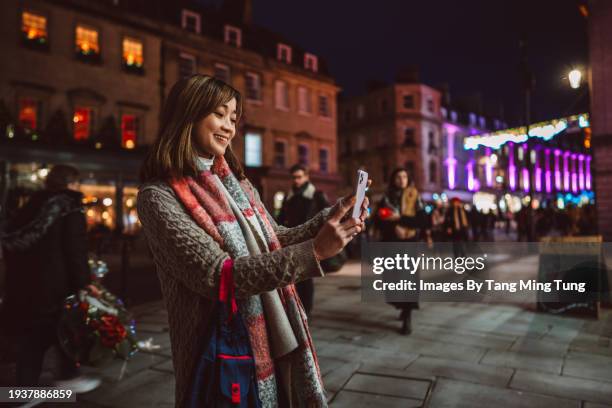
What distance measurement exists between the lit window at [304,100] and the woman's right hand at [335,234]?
28.6 m

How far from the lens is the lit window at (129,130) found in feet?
68.2

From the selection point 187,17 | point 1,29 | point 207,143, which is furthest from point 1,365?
point 187,17

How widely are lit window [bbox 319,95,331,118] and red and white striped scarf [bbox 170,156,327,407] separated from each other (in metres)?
29.9

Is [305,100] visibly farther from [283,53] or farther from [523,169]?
[523,169]

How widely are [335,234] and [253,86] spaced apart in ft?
88.0

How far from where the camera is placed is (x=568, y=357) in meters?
4.48

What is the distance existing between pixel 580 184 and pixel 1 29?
75.3m

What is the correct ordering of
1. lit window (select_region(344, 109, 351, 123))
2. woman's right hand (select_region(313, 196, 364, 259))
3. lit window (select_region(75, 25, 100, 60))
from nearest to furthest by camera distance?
woman's right hand (select_region(313, 196, 364, 259)), lit window (select_region(75, 25, 100, 60)), lit window (select_region(344, 109, 351, 123))

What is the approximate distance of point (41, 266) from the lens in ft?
11.3

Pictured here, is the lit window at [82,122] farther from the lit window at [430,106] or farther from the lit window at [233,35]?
the lit window at [430,106]

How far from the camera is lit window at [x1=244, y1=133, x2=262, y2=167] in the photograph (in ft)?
86.6

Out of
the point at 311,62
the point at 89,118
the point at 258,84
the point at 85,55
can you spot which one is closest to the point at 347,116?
the point at 311,62

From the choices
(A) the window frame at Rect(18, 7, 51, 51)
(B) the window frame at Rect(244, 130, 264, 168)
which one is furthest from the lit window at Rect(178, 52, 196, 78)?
(A) the window frame at Rect(18, 7, 51, 51)

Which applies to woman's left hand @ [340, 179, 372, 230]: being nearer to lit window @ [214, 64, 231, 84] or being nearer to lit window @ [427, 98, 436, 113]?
lit window @ [214, 64, 231, 84]
